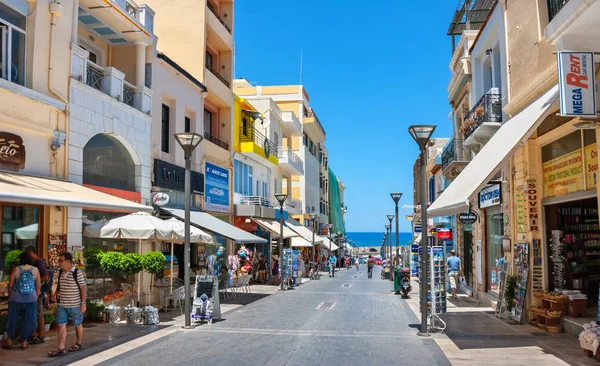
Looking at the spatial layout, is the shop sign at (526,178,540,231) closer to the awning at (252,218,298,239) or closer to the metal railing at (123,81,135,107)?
the metal railing at (123,81,135,107)

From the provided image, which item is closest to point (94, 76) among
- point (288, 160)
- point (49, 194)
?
point (49, 194)

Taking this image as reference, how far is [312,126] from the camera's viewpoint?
49.2m

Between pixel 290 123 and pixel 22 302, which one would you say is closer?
pixel 22 302

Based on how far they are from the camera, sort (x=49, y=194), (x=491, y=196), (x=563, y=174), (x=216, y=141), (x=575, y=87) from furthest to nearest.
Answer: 1. (x=216, y=141)
2. (x=491, y=196)
3. (x=563, y=174)
4. (x=49, y=194)
5. (x=575, y=87)

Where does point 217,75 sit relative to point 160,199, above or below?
above

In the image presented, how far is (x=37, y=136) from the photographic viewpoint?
11.9 m

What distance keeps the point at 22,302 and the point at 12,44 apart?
5.47 m

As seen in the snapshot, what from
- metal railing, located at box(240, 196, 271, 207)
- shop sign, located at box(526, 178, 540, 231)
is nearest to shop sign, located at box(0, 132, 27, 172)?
shop sign, located at box(526, 178, 540, 231)

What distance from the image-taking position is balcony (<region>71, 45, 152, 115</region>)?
1345 centimetres

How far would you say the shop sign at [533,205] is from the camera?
13.3 m

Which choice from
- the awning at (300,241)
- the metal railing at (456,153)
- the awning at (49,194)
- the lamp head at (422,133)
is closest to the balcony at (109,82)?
the awning at (49,194)

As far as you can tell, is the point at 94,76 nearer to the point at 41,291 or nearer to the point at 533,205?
the point at 41,291

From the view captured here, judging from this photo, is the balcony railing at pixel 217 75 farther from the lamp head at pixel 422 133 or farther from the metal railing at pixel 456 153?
the lamp head at pixel 422 133

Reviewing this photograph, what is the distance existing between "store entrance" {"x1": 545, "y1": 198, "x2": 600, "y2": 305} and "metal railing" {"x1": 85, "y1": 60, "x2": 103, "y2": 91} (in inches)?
454
